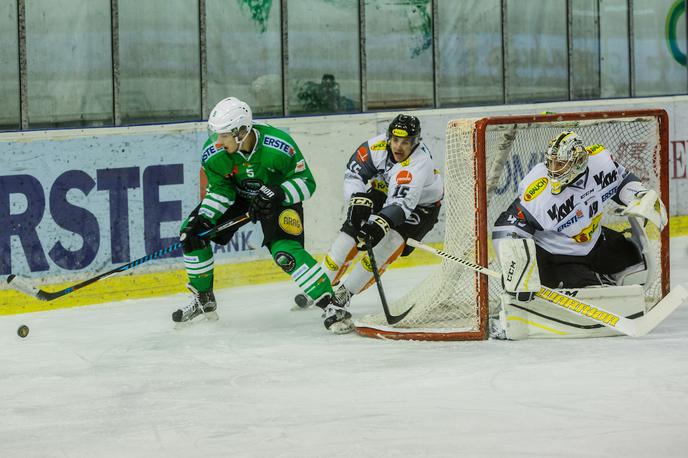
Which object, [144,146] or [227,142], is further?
[144,146]

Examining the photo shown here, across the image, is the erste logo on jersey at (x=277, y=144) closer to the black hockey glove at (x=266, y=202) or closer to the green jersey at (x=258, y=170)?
the green jersey at (x=258, y=170)

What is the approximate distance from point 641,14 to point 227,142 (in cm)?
515

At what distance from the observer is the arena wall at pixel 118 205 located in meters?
6.30

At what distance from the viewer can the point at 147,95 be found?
745cm

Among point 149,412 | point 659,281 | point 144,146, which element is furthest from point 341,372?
point 144,146

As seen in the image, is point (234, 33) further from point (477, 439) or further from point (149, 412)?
point (477, 439)

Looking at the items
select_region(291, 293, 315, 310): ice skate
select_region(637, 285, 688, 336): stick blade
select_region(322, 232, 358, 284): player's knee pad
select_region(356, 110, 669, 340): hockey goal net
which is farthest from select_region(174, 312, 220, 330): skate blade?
select_region(637, 285, 688, 336): stick blade

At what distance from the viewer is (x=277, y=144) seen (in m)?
5.61

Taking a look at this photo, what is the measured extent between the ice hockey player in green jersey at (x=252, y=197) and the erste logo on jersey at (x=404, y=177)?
→ 0.36 meters

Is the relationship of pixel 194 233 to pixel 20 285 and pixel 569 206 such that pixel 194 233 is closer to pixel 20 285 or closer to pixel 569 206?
pixel 20 285

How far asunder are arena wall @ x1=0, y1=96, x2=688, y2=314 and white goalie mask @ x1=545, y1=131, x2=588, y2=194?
107cm

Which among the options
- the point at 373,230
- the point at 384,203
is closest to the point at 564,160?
the point at 373,230

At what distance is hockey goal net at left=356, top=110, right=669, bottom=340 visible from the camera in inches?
209

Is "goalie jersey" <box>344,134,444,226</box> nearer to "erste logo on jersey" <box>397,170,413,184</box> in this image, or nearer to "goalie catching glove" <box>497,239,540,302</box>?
"erste logo on jersey" <box>397,170,413,184</box>
